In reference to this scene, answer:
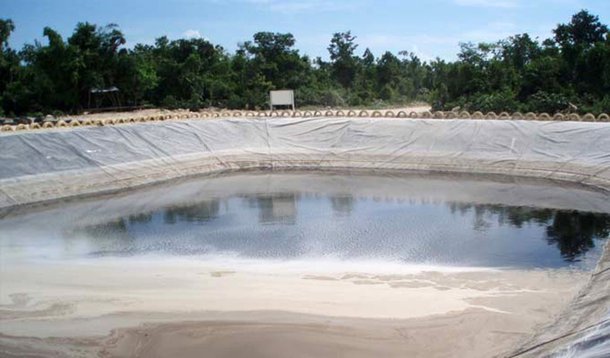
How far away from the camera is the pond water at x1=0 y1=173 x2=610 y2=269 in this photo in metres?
11.5

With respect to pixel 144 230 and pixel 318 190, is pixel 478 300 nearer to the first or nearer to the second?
pixel 144 230

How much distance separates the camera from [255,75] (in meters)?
33.2

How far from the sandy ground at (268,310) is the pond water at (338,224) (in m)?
1.06

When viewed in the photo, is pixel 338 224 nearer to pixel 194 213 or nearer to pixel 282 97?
pixel 194 213

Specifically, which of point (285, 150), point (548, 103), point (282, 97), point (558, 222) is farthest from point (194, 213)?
point (548, 103)

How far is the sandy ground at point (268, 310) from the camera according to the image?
742 centimetres

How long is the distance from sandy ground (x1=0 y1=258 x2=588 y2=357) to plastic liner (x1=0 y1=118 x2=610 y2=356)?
819 cm

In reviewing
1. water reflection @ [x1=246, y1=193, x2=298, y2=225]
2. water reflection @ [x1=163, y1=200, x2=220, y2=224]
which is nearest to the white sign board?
Result: water reflection @ [x1=246, y1=193, x2=298, y2=225]

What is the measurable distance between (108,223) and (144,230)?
1289mm

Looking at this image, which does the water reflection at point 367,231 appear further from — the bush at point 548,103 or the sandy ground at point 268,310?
the bush at point 548,103

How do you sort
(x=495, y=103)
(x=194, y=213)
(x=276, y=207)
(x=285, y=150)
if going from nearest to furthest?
(x=194, y=213) < (x=276, y=207) < (x=285, y=150) < (x=495, y=103)

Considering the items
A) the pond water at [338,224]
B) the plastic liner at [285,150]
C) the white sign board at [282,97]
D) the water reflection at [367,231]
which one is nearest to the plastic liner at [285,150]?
the plastic liner at [285,150]

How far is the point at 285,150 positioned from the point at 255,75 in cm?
1068

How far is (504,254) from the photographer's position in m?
11.3
